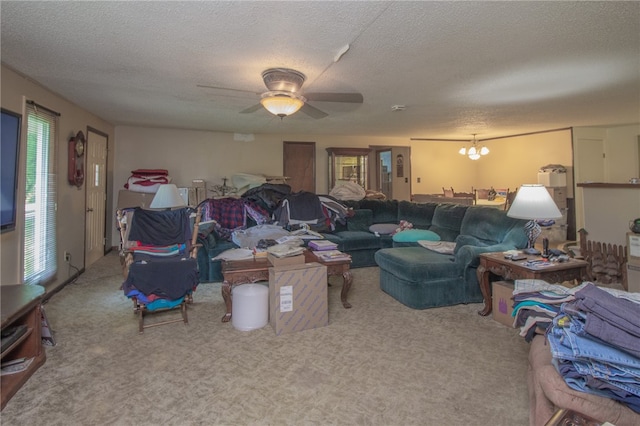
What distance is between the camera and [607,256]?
4.11 metres

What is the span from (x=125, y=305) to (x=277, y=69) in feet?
8.84

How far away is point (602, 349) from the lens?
108cm

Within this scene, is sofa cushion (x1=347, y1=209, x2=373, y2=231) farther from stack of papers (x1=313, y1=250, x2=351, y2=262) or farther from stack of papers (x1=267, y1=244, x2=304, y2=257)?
stack of papers (x1=267, y1=244, x2=304, y2=257)

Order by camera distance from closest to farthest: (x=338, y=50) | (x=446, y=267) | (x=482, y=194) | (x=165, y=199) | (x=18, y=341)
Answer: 1. (x=18, y=341)
2. (x=338, y=50)
3. (x=446, y=267)
4. (x=165, y=199)
5. (x=482, y=194)

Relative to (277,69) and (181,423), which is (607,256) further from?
(181,423)

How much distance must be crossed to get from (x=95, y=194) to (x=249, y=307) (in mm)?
3951

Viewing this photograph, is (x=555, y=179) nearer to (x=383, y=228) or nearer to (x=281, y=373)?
(x=383, y=228)

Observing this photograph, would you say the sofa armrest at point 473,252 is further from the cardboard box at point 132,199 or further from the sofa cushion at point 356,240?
the cardboard box at point 132,199

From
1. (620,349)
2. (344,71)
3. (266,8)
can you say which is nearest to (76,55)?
(266,8)

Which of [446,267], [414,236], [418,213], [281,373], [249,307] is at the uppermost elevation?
Answer: [418,213]

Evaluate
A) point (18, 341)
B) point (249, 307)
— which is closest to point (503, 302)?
point (249, 307)

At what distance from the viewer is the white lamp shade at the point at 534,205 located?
2.69 meters

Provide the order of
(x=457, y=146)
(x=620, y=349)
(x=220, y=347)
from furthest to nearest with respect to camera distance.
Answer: (x=457, y=146) < (x=220, y=347) < (x=620, y=349)

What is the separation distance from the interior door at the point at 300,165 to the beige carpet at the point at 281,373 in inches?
175
